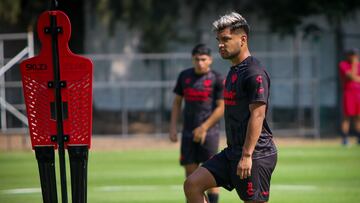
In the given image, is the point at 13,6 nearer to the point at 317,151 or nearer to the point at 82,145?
the point at 317,151

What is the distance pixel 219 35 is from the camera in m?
7.72

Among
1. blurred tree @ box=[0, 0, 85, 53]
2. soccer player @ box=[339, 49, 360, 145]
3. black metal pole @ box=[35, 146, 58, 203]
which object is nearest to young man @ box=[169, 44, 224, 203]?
black metal pole @ box=[35, 146, 58, 203]

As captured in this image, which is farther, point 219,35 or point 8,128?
point 8,128

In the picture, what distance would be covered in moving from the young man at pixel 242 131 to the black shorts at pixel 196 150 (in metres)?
3.98

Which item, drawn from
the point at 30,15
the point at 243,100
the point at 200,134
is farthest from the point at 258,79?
the point at 30,15

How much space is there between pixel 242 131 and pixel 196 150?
428cm

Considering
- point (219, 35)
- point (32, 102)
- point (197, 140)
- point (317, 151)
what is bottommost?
point (317, 151)

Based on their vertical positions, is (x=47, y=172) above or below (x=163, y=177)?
above

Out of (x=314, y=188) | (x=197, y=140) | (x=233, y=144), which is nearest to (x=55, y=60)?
(x=233, y=144)

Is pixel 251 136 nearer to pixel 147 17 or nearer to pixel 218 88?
pixel 218 88

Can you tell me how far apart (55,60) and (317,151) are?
52.2 feet

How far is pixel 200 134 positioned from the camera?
11844 millimetres

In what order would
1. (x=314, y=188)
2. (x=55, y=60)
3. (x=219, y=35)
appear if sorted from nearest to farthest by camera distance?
1. (x=55, y=60)
2. (x=219, y=35)
3. (x=314, y=188)

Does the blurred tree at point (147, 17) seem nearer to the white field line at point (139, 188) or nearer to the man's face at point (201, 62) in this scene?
the white field line at point (139, 188)
